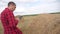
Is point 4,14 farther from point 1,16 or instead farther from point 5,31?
point 5,31

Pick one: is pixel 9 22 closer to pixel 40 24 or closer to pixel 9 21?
pixel 9 21

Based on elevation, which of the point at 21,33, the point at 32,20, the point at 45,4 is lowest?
the point at 21,33

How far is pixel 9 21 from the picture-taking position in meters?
1.99

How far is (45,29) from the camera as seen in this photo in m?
2.08

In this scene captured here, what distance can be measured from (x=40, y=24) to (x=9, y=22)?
39 cm

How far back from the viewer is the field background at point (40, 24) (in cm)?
206

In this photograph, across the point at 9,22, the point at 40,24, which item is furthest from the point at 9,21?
the point at 40,24

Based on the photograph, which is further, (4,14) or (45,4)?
(45,4)

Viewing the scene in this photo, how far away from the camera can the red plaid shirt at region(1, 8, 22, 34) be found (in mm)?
1992

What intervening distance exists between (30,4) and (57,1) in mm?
353

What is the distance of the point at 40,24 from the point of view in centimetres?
209

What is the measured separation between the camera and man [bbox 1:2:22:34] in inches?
78.4

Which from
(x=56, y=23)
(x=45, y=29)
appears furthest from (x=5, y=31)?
(x=56, y=23)

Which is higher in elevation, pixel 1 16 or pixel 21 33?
pixel 1 16
